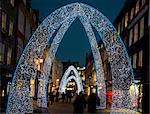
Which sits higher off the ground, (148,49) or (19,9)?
(19,9)

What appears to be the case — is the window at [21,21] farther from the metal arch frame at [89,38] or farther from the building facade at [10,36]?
the metal arch frame at [89,38]

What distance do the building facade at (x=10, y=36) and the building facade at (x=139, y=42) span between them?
1200cm

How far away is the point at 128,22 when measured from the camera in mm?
44906

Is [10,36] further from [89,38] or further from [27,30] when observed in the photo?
[27,30]

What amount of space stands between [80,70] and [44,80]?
520 ft

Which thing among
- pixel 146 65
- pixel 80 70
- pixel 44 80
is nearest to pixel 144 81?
pixel 146 65

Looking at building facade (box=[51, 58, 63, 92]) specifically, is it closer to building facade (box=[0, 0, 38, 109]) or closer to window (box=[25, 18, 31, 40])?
window (box=[25, 18, 31, 40])

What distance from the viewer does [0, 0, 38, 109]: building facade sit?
3225 cm

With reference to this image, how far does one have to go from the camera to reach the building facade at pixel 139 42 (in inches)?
1298

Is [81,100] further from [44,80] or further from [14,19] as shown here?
[14,19]

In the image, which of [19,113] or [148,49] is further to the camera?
[148,49]

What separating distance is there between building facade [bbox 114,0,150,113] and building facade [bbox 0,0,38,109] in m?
12.0

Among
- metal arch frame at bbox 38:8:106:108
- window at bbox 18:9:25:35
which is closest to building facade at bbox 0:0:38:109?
window at bbox 18:9:25:35

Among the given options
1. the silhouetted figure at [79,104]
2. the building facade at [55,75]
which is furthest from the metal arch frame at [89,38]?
the building facade at [55,75]
